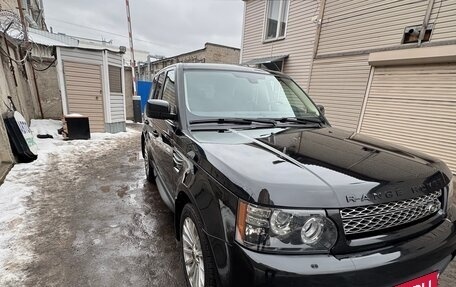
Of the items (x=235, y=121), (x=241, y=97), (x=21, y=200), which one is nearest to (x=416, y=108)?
(x=241, y=97)

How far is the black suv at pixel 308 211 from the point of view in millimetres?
1178

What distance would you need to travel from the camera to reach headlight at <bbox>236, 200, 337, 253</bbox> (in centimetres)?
119

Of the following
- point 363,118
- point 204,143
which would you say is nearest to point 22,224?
point 204,143

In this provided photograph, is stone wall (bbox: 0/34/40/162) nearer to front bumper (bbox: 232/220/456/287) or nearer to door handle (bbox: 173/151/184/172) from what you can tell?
door handle (bbox: 173/151/184/172)

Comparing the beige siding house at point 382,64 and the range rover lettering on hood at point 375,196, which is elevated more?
the beige siding house at point 382,64

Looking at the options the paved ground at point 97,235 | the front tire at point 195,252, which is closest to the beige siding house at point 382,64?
the paved ground at point 97,235

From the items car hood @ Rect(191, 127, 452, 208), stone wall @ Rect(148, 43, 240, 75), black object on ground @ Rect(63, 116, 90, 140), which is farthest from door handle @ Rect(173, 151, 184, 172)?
stone wall @ Rect(148, 43, 240, 75)

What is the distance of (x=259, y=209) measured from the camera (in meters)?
1.21

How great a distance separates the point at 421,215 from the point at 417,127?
5.24 meters

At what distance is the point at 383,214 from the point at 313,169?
41 cm

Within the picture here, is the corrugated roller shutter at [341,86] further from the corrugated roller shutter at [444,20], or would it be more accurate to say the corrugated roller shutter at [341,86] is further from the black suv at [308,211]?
the black suv at [308,211]

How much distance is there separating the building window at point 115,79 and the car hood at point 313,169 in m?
7.95

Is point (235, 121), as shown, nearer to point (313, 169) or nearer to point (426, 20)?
point (313, 169)

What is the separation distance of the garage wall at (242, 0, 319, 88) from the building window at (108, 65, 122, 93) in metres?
5.40
